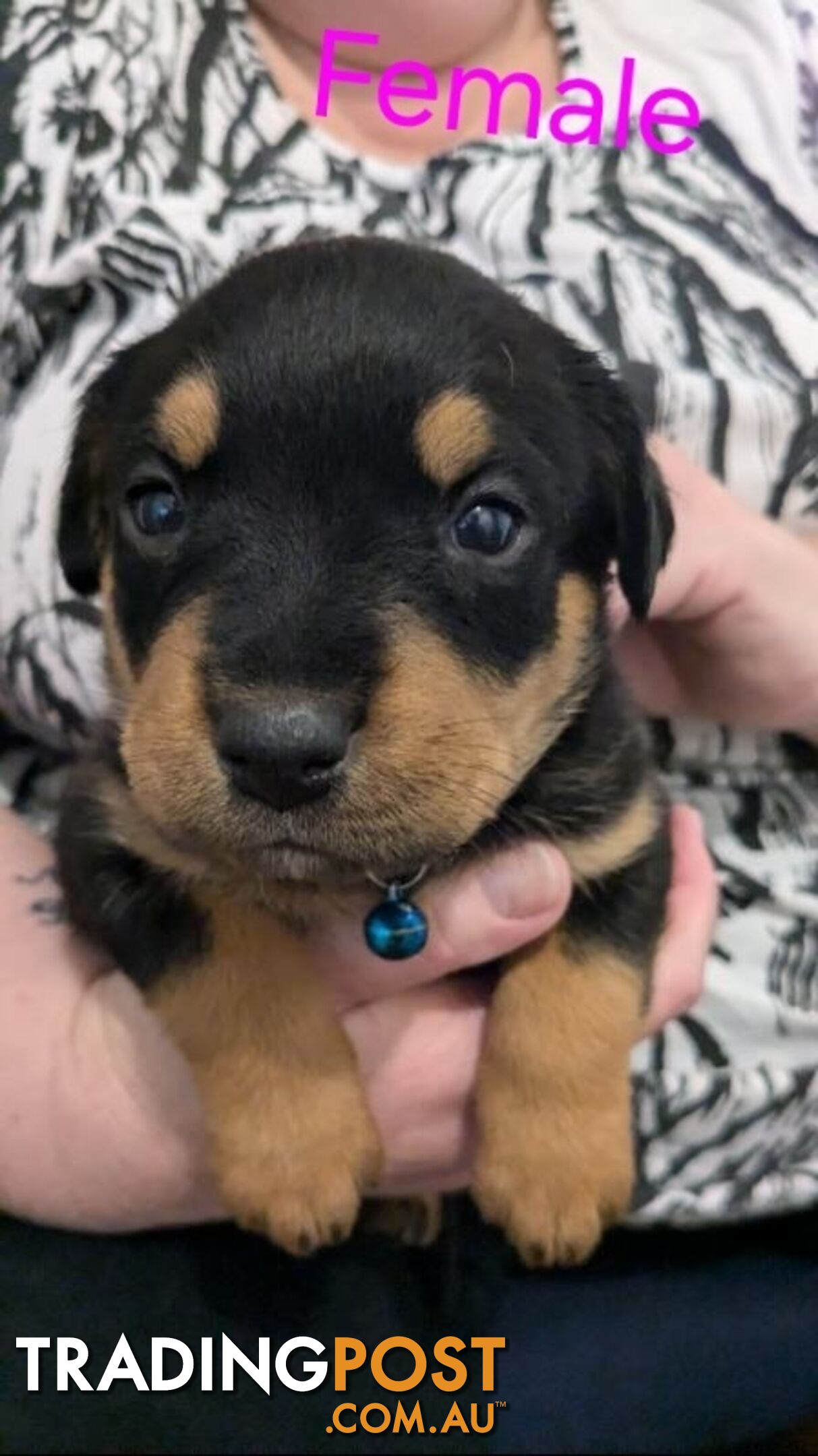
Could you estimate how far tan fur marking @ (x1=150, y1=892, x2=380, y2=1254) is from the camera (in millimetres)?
1271

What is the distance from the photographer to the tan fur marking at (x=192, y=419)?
1145 millimetres

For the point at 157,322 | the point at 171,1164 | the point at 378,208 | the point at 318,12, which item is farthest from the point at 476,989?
the point at 318,12

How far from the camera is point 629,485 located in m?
1.38

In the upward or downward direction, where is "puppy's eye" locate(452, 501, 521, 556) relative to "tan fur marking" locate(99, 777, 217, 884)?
upward

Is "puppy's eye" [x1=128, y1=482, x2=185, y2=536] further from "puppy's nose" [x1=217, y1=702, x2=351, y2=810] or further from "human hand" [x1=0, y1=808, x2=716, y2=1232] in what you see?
"human hand" [x1=0, y1=808, x2=716, y2=1232]

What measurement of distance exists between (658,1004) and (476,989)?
0.20 m

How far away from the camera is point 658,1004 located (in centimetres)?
148

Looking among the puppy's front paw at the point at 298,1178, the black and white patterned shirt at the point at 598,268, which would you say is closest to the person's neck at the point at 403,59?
the black and white patterned shirt at the point at 598,268

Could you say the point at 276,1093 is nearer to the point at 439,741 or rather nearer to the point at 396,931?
the point at 396,931

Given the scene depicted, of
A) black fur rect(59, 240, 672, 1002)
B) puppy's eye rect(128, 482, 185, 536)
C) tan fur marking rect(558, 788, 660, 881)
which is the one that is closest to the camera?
black fur rect(59, 240, 672, 1002)

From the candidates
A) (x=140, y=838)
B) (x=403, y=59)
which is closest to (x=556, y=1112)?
(x=140, y=838)

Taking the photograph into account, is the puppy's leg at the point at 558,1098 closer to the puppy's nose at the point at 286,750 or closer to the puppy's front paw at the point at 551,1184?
the puppy's front paw at the point at 551,1184

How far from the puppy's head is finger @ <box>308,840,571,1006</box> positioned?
0.39ft

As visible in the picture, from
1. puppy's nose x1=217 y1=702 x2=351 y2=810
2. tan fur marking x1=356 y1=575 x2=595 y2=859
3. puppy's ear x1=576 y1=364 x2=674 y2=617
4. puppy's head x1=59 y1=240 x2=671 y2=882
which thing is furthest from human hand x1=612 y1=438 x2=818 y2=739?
puppy's nose x1=217 y1=702 x2=351 y2=810
